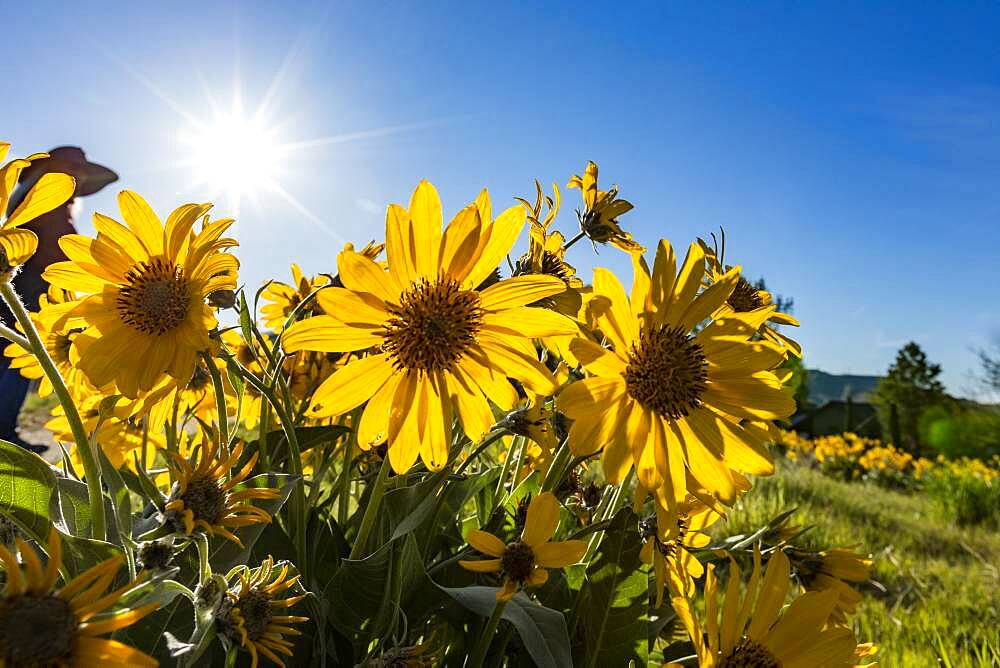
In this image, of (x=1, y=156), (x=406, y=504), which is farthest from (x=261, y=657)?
(x=1, y=156)

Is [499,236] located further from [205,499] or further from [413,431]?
[205,499]

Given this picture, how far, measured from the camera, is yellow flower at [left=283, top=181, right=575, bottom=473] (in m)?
0.74

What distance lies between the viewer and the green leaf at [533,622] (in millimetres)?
801

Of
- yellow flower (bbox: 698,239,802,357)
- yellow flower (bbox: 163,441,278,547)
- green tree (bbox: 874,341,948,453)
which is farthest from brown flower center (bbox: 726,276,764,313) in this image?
green tree (bbox: 874,341,948,453)

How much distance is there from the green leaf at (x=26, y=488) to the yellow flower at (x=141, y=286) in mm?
110

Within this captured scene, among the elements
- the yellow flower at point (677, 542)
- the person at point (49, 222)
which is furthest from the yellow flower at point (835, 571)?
the person at point (49, 222)

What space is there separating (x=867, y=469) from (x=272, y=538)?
10.7 meters

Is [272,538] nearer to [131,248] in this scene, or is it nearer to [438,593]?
[438,593]

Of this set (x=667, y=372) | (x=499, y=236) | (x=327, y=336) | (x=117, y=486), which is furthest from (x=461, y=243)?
(x=117, y=486)

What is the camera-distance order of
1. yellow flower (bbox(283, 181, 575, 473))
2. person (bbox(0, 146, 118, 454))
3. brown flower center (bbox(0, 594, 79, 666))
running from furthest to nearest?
person (bbox(0, 146, 118, 454)) → yellow flower (bbox(283, 181, 575, 473)) → brown flower center (bbox(0, 594, 79, 666))

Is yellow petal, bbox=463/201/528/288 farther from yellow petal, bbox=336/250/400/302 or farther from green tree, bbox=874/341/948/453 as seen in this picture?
green tree, bbox=874/341/948/453

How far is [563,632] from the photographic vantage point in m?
0.84

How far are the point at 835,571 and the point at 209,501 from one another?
1064mm

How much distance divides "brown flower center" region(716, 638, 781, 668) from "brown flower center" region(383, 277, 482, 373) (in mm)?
551
